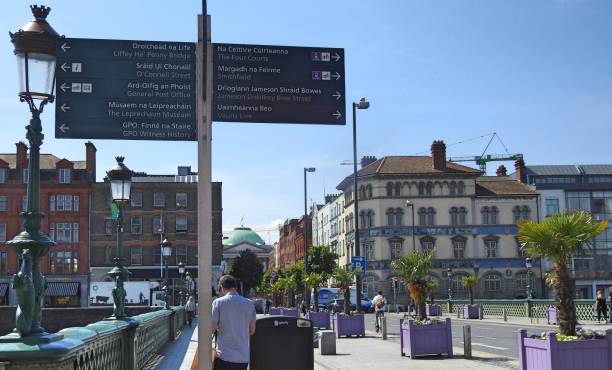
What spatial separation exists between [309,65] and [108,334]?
14.2 feet

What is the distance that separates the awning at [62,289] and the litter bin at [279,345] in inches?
2425

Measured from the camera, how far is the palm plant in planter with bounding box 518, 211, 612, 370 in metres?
11.7

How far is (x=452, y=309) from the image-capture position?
187ft

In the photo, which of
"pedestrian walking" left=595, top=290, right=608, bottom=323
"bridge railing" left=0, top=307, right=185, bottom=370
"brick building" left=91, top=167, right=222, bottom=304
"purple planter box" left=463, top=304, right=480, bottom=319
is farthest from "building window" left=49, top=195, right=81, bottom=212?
"bridge railing" left=0, top=307, right=185, bottom=370

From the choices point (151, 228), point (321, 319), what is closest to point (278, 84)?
point (321, 319)

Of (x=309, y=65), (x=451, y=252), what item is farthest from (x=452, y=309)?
(x=309, y=65)

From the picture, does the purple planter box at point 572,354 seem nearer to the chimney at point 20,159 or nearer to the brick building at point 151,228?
the brick building at point 151,228

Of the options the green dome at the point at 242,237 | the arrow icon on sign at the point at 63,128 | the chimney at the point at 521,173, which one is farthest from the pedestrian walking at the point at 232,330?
the green dome at the point at 242,237

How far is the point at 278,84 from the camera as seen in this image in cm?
956

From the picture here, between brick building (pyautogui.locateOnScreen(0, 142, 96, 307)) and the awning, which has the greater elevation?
brick building (pyautogui.locateOnScreen(0, 142, 96, 307))

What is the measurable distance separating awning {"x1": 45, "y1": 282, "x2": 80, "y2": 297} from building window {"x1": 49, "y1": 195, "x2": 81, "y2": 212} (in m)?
7.46

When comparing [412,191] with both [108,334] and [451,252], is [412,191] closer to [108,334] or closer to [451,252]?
[451,252]

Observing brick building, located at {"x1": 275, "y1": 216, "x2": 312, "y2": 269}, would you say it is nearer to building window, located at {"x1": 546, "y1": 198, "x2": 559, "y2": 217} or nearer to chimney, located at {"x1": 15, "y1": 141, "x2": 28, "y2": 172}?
building window, located at {"x1": 546, "y1": 198, "x2": 559, "y2": 217}

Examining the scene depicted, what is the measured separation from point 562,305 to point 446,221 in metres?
65.7
